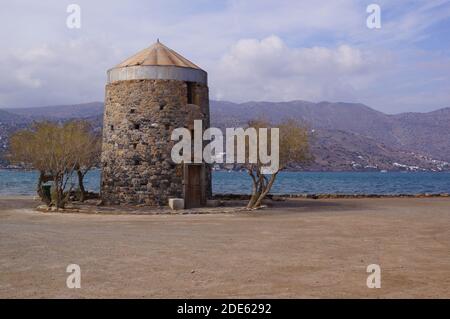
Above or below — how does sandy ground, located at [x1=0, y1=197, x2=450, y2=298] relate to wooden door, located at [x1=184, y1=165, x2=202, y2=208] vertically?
below

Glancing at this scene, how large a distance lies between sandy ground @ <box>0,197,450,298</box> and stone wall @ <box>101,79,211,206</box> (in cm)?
509

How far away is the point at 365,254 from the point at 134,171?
565 inches

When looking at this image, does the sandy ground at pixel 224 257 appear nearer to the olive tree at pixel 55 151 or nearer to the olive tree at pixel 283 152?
the olive tree at pixel 55 151

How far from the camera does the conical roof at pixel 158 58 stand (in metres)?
24.9

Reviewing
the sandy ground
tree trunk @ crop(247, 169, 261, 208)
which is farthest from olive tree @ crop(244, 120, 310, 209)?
the sandy ground

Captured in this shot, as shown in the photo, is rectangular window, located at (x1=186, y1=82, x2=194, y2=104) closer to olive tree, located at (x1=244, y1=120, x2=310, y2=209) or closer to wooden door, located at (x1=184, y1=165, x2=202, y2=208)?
wooden door, located at (x1=184, y1=165, x2=202, y2=208)

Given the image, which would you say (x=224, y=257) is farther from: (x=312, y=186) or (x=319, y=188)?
(x=312, y=186)

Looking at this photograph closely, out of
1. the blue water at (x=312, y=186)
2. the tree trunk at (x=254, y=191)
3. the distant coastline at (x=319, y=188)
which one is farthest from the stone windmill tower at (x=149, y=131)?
the blue water at (x=312, y=186)

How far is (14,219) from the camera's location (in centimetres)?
1936

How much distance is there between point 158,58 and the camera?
2523 cm

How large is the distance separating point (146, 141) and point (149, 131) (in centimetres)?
45

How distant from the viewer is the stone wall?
24.3 metres

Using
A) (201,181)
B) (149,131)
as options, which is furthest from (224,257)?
(201,181)
